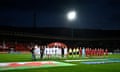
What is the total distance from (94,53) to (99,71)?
20.1 m

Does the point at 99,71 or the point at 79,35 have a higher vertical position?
the point at 79,35

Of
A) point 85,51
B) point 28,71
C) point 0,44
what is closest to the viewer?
point 28,71

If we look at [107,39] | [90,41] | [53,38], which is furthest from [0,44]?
[107,39]

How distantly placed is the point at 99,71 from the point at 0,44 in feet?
148

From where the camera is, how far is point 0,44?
54375 millimetres

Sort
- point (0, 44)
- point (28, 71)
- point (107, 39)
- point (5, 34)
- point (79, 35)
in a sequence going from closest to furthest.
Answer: point (28, 71) → point (0, 44) → point (5, 34) → point (107, 39) → point (79, 35)

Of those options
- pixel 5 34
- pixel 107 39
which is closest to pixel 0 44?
pixel 5 34

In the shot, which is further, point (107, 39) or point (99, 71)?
point (107, 39)

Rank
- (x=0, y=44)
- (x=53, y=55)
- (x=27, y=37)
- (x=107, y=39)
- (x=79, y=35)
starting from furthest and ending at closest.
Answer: (x=79, y=35) < (x=107, y=39) < (x=27, y=37) < (x=0, y=44) < (x=53, y=55)

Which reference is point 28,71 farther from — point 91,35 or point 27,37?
point 91,35

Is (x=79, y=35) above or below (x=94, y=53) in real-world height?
above

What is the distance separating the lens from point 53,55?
2623 cm

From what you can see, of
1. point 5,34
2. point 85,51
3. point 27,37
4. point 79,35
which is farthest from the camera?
point 79,35

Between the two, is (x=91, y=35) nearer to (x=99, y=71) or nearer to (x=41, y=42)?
(x=41, y=42)
